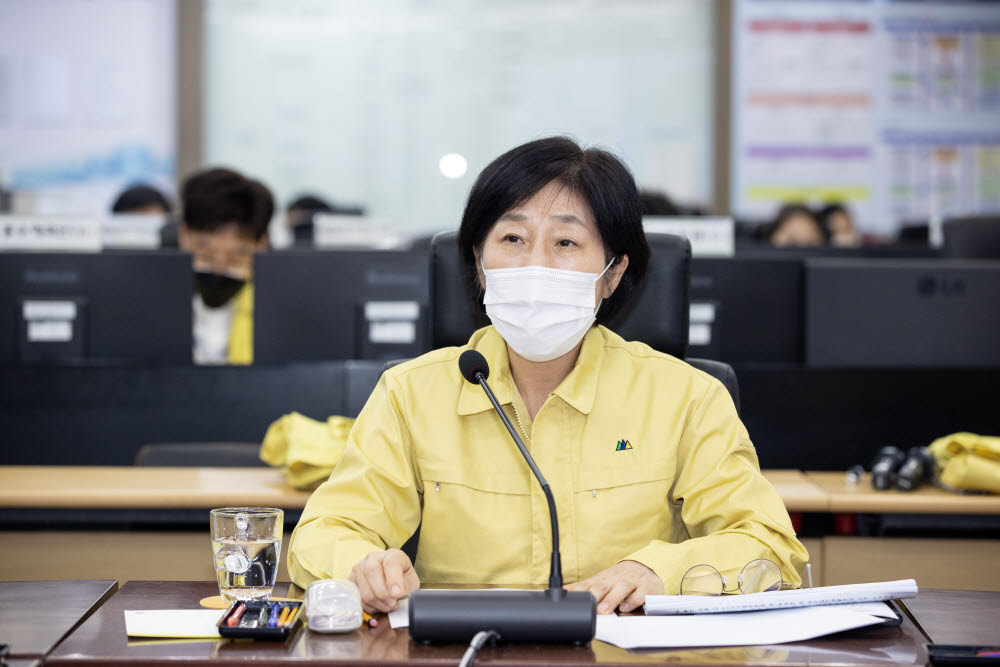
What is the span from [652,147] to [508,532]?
4429 mm

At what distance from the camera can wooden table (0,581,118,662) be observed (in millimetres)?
1008

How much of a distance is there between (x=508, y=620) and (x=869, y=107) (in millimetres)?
5151

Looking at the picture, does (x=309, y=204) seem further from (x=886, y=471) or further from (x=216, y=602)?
(x=216, y=602)

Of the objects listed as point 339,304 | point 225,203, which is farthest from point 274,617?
point 225,203

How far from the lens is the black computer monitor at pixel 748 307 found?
2.53 meters

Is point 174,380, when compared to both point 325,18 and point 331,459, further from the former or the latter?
point 325,18

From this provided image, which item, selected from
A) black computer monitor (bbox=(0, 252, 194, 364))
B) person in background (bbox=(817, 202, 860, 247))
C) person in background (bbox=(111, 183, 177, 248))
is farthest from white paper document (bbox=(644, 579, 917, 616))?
person in background (bbox=(817, 202, 860, 247))

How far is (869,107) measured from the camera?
5590mm

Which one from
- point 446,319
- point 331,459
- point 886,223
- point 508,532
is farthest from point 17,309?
point 886,223

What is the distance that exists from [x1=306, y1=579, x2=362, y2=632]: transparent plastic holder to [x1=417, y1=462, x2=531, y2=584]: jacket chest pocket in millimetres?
328

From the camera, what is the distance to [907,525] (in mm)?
1969

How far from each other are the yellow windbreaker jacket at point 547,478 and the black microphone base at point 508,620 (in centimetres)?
34

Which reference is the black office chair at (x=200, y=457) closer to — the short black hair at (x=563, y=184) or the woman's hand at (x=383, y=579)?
the short black hair at (x=563, y=184)

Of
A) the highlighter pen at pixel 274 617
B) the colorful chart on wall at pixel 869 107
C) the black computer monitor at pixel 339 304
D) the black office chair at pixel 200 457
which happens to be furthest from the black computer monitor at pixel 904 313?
the colorful chart on wall at pixel 869 107
